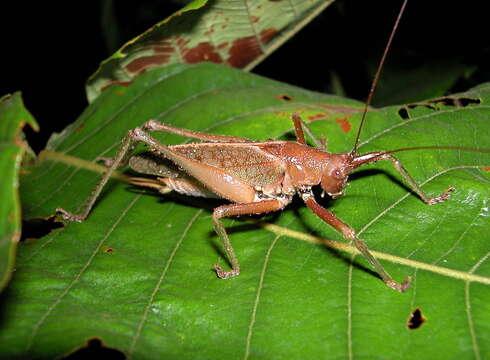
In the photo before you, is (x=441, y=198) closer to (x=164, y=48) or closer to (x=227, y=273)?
(x=227, y=273)

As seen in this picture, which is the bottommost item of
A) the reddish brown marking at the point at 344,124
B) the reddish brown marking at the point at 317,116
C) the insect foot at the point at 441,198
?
the insect foot at the point at 441,198

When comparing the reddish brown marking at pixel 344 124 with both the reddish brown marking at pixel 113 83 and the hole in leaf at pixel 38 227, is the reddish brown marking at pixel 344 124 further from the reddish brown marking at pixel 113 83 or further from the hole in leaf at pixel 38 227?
the hole in leaf at pixel 38 227

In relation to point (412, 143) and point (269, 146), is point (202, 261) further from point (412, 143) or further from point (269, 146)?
point (412, 143)

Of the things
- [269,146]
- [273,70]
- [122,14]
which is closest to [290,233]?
[269,146]

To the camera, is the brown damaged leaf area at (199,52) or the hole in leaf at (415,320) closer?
the hole in leaf at (415,320)

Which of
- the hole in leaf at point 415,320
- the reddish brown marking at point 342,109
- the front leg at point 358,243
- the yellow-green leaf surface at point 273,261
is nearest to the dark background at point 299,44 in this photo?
the reddish brown marking at point 342,109

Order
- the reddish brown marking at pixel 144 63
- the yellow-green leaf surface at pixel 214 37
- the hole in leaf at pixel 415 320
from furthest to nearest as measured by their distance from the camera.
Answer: the reddish brown marking at pixel 144 63 → the yellow-green leaf surface at pixel 214 37 → the hole in leaf at pixel 415 320
